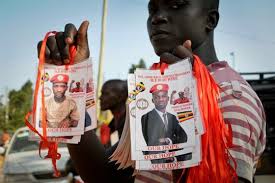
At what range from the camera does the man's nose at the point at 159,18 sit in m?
1.41

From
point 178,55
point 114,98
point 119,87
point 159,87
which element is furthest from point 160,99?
point 119,87

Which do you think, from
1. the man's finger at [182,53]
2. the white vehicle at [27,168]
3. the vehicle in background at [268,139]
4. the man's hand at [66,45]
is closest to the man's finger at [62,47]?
the man's hand at [66,45]

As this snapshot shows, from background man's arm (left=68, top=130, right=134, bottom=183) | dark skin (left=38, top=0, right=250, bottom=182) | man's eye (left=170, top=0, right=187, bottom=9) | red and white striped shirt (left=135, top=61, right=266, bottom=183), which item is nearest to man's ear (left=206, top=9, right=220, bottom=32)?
dark skin (left=38, top=0, right=250, bottom=182)

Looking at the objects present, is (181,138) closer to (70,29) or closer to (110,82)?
(70,29)

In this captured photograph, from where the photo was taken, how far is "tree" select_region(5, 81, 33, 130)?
39719mm

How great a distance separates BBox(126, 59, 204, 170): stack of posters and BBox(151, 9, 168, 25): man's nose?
0.98ft

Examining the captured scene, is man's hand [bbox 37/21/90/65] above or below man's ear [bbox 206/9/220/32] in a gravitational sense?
below

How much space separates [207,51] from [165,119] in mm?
459

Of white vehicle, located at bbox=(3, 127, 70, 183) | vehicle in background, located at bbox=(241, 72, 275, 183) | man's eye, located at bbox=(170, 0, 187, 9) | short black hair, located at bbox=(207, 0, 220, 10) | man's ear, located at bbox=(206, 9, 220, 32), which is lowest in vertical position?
white vehicle, located at bbox=(3, 127, 70, 183)

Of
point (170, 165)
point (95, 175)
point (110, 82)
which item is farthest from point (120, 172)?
point (110, 82)

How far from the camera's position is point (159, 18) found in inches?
55.5

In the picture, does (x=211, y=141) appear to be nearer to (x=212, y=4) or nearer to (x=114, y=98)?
(x=212, y=4)

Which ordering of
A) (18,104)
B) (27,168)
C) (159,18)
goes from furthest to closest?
(18,104), (27,168), (159,18)

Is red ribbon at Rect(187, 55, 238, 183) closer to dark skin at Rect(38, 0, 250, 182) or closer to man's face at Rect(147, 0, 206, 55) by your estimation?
dark skin at Rect(38, 0, 250, 182)
